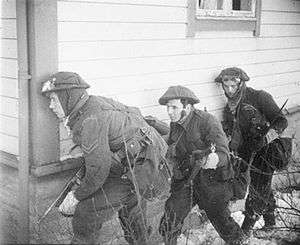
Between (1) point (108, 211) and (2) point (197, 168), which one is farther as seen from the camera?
(2) point (197, 168)

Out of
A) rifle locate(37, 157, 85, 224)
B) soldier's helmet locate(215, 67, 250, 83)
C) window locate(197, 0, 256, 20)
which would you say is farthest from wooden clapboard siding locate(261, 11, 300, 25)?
rifle locate(37, 157, 85, 224)

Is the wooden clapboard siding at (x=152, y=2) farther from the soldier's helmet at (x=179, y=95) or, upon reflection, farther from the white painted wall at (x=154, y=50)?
the soldier's helmet at (x=179, y=95)

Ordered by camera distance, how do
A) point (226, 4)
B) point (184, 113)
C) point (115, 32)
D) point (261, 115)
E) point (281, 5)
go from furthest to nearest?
point (281, 5), point (226, 4), point (261, 115), point (115, 32), point (184, 113)

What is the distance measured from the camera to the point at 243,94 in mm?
6570

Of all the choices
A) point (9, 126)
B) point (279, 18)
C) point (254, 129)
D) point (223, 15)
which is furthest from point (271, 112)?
point (9, 126)

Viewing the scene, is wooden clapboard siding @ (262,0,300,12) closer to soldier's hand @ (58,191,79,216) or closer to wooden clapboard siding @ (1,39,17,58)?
wooden clapboard siding @ (1,39,17,58)

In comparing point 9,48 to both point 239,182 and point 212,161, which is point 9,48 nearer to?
point 212,161

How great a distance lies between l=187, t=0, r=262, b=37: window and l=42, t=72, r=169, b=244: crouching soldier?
2.21m

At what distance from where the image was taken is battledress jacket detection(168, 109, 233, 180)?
196 inches

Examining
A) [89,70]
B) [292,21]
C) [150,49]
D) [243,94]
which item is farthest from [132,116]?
[292,21]

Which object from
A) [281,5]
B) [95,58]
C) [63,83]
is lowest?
[63,83]

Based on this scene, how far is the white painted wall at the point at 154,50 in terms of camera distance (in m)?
4.94

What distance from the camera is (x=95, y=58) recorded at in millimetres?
5105

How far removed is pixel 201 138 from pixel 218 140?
22cm
